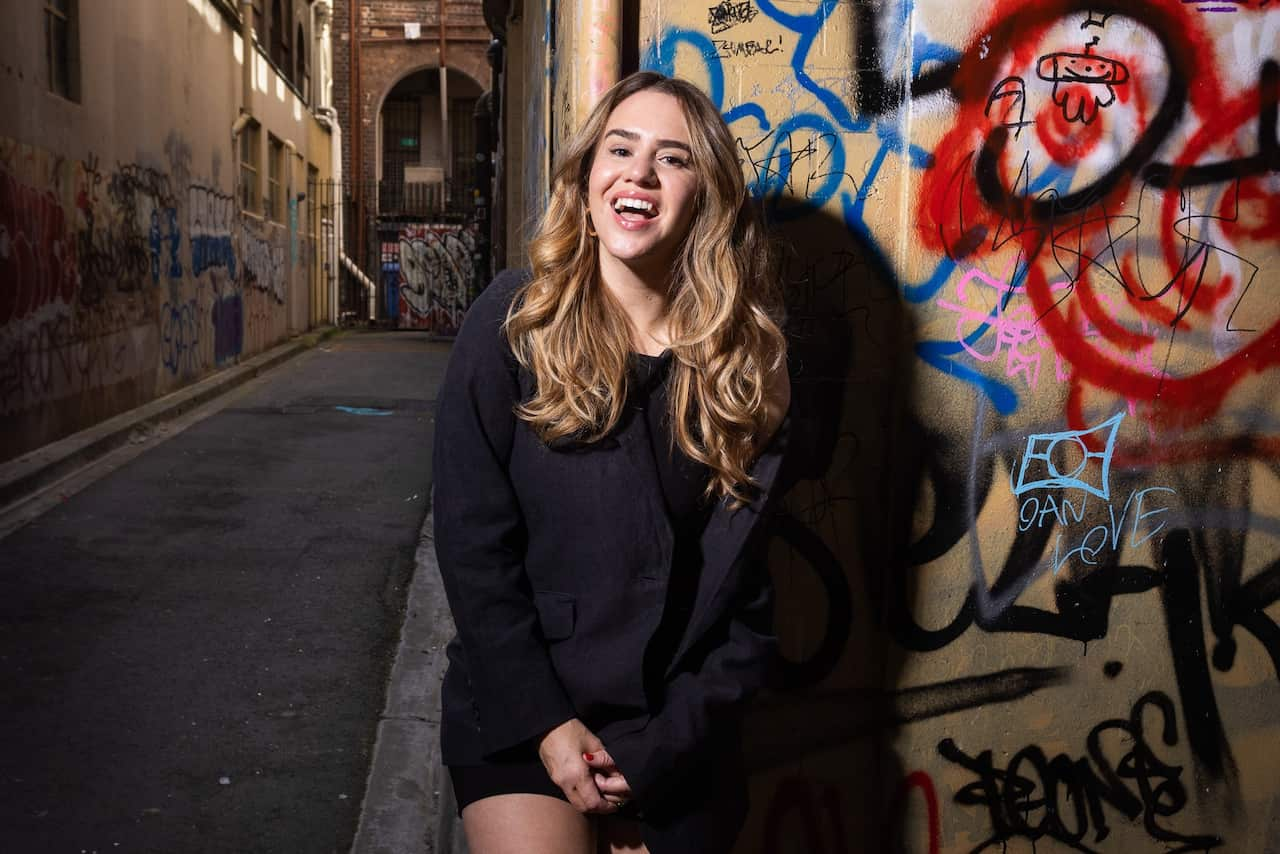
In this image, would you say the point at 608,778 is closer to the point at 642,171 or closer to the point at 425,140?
the point at 642,171

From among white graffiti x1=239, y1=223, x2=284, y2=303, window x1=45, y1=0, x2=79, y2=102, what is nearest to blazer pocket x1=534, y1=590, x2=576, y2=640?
window x1=45, y1=0, x2=79, y2=102

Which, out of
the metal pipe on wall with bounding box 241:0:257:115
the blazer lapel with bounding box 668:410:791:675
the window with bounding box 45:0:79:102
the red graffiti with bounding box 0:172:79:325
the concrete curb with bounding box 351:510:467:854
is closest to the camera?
the blazer lapel with bounding box 668:410:791:675

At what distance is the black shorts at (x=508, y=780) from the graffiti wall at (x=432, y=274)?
899 inches

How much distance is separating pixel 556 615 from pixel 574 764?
24 cm

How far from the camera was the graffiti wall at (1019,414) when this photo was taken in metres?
2.74

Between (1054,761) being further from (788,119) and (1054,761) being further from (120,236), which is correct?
Result: (120,236)

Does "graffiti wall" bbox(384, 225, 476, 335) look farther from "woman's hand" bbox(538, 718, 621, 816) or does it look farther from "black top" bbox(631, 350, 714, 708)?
"woman's hand" bbox(538, 718, 621, 816)

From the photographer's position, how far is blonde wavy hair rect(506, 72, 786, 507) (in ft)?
6.40

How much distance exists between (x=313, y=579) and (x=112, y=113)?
6371 millimetres

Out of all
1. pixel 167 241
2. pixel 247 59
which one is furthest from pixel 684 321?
pixel 247 59

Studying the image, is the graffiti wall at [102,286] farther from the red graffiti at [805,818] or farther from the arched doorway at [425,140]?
the arched doorway at [425,140]

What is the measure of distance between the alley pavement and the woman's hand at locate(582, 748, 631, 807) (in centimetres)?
181

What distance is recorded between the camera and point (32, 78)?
8422 mm

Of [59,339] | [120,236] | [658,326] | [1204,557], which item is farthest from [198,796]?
[120,236]
